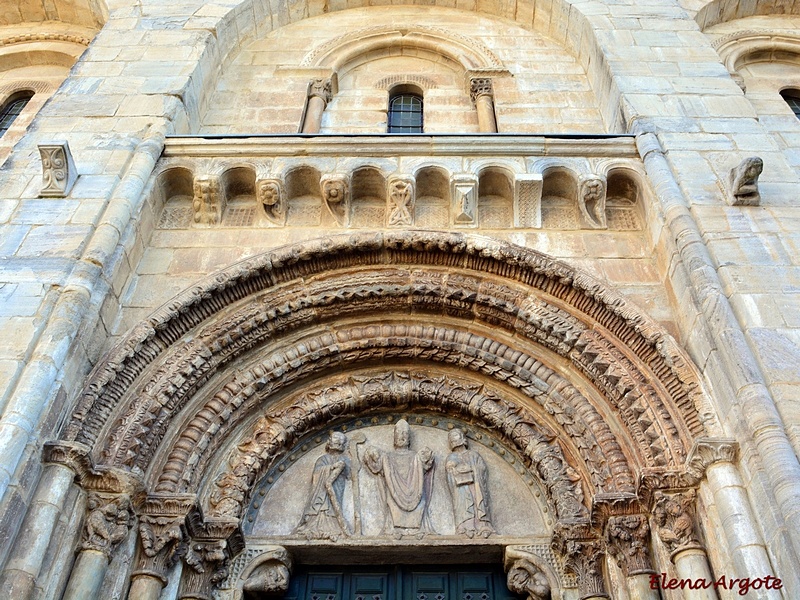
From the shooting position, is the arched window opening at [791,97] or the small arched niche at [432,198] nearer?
the small arched niche at [432,198]

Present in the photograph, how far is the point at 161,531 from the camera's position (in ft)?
17.7

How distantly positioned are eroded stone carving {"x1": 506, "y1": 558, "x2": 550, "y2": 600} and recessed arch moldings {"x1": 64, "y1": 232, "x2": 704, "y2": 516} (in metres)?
0.93

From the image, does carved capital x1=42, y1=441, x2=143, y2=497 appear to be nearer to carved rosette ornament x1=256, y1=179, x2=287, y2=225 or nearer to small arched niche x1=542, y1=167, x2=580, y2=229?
carved rosette ornament x1=256, y1=179, x2=287, y2=225

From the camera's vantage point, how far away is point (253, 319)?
21.4ft

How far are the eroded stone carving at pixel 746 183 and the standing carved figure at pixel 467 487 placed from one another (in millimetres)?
3180

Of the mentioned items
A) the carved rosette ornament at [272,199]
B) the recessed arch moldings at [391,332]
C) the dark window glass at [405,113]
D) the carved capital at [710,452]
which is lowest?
the carved capital at [710,452]

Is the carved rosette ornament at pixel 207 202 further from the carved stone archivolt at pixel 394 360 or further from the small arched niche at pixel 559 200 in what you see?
the small arched niche at pixel 559 200

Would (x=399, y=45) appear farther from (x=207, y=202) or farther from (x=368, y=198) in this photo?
(x=207, y=202)

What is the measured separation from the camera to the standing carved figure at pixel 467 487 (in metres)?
6.05

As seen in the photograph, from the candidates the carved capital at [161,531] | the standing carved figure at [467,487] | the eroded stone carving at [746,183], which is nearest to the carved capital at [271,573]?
the carved capital at [161,531]

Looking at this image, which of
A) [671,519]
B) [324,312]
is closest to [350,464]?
[324,312]

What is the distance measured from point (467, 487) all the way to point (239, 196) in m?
3.64

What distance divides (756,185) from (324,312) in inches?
156

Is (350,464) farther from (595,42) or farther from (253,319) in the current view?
(595,42)
